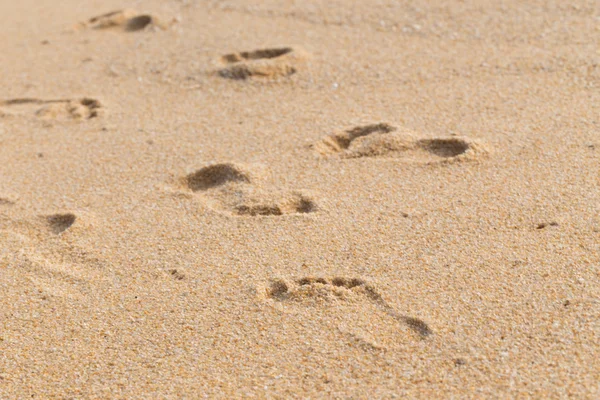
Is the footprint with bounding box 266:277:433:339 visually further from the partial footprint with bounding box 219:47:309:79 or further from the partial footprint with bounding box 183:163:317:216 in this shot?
the partial footprint with bounding box 219:47:309:79

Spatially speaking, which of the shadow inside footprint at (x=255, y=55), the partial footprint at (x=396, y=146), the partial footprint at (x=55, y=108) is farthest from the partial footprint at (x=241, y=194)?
the shadow inside footprint at (x=255, y=55)

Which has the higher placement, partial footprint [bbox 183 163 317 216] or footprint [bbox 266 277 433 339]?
partial footprint [bbox 183 163 317 216]

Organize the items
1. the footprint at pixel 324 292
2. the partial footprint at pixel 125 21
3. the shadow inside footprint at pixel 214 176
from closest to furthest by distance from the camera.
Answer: the footprint at pixel 324 292
the shadow inside footprint at pixel 214 176
the partial footprint at pixel 125 21

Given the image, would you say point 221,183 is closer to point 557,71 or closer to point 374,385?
point 374,385

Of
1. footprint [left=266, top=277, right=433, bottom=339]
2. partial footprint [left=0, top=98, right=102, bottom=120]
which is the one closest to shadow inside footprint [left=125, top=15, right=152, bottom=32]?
partial footprint [left=0, top=98, right=102, bottom=120]

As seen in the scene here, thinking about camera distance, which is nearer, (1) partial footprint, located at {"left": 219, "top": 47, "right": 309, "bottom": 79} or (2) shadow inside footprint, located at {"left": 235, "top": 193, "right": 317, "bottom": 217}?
(2) shadow inside footprint, located at {"left": 235, "top": 193, "right": 317, "bottom": 217}

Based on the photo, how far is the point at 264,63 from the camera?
331cm

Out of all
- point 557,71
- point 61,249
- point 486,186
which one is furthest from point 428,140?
point 61,249

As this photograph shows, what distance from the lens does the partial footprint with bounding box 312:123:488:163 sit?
2596 mm

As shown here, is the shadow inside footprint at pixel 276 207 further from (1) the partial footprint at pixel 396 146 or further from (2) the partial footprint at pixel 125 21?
(2) the partial footprint at pixel 125 21

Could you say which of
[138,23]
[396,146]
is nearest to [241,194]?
[396,146]

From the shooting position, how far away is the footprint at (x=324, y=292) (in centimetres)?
200

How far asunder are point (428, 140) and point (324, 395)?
1158 millimetres

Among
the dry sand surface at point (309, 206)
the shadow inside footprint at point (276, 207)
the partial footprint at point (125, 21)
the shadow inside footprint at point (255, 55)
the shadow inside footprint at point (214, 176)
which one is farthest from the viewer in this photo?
the partial footprint at point (125, 21)
